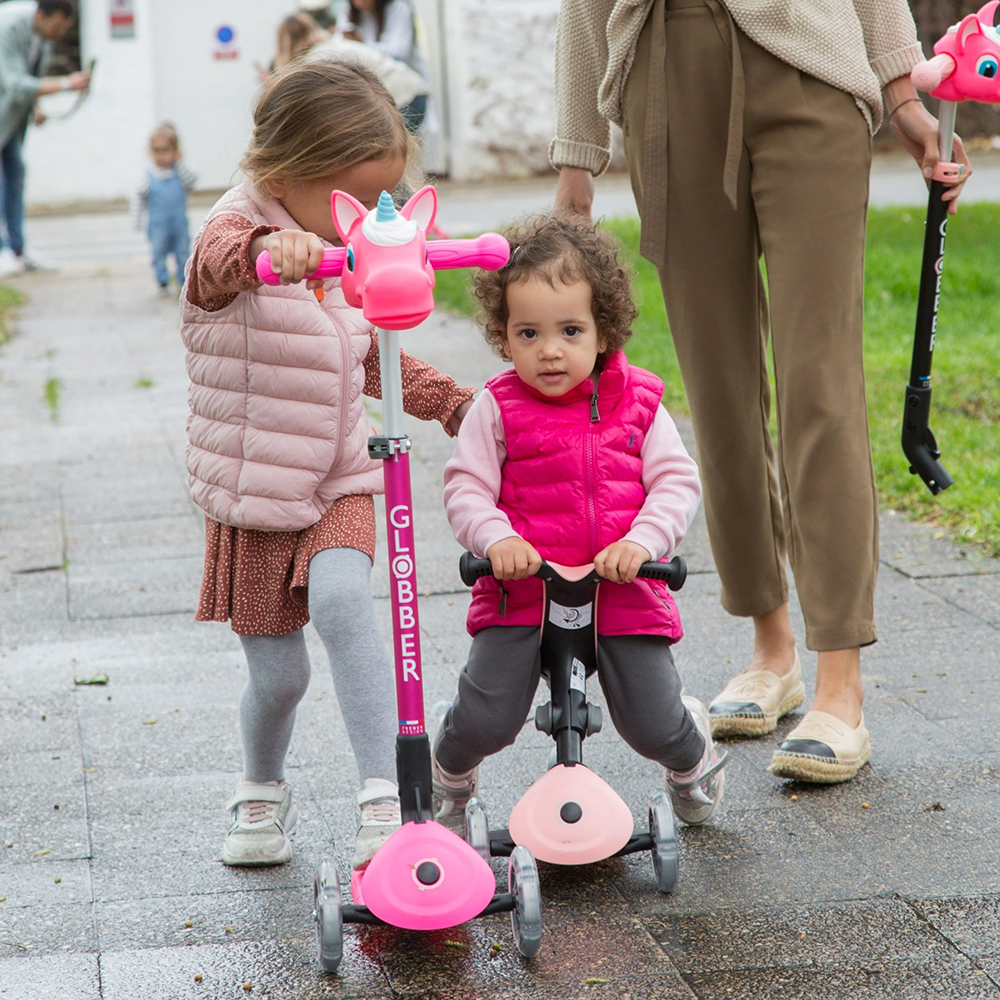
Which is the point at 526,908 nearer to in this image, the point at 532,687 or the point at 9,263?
the point at 532,687

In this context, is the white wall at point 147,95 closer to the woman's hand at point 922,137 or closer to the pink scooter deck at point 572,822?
the woman's hand at point 922,137

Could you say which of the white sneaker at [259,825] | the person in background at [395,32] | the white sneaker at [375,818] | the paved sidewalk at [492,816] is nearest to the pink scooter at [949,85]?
the paved sidewalk at [492,816]

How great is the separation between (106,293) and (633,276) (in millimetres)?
9752

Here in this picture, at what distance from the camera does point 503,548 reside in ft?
8.45

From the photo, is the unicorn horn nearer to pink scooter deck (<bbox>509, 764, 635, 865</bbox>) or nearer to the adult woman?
pink scooter deck (<bbox>509, 764, 635, 865</bbox>)

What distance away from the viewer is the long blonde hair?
2.62 metres

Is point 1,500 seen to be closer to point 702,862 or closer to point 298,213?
point 298,213

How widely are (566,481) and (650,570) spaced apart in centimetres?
25

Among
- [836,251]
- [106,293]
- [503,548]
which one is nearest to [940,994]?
[503,548]

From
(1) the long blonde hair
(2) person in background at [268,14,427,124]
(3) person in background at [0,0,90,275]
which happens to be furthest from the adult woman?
(3) person in background at [0,0,90,275]

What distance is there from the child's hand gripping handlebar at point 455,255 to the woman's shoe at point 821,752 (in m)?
1.33

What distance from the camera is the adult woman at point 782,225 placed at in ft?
10.3

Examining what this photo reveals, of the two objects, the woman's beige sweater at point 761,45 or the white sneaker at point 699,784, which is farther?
the woman's beige sweater at point 761,45

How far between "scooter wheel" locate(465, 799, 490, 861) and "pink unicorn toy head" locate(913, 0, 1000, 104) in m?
1.80
